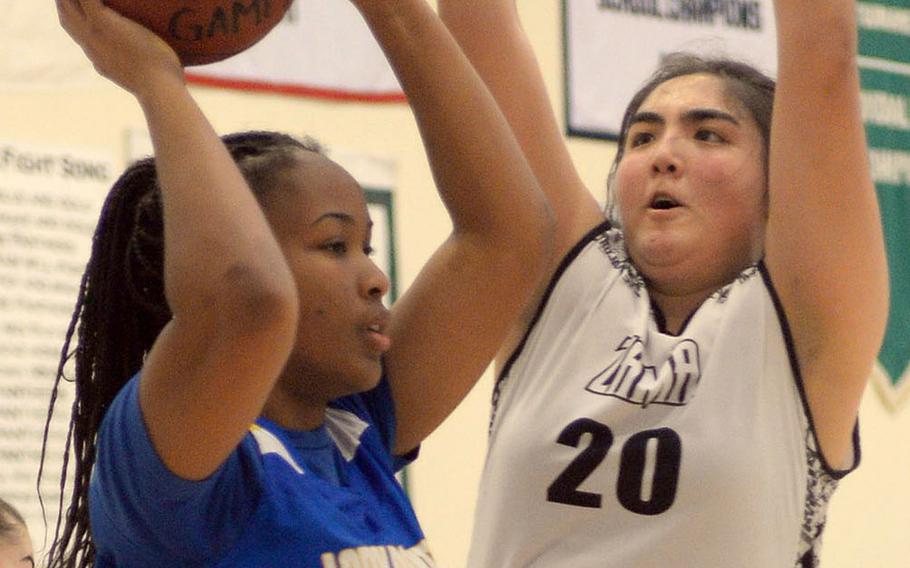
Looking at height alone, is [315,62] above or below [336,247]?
above

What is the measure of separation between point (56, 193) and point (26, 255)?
0.37ft

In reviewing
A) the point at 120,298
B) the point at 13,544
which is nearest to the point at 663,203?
the point at 120,298

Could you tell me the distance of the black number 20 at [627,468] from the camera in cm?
150

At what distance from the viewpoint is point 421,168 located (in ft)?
9.37

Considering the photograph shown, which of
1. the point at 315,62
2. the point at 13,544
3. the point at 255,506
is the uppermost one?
the point at 315,62

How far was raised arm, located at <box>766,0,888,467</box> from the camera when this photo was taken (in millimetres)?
1515

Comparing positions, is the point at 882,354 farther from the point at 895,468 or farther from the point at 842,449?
the point at 842,449

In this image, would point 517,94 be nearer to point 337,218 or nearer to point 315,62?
point 337,218

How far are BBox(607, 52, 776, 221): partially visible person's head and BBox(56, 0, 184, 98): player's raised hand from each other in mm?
769

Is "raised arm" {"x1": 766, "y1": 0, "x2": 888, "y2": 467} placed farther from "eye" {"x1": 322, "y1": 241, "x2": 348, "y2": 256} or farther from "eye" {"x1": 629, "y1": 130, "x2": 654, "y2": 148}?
"eye" {"x1": 322, "y1": 241, "x2": 348, "y2": 256}

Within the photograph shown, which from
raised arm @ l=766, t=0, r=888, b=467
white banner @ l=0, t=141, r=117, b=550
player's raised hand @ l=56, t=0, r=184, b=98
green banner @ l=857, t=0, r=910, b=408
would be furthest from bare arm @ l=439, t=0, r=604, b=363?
green banner @ l=857, t=0, r=910, b=408

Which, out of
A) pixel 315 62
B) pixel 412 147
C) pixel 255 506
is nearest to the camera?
pixel 255 506

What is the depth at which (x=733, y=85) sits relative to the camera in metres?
1.72

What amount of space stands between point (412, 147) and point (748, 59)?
0.63 metres
